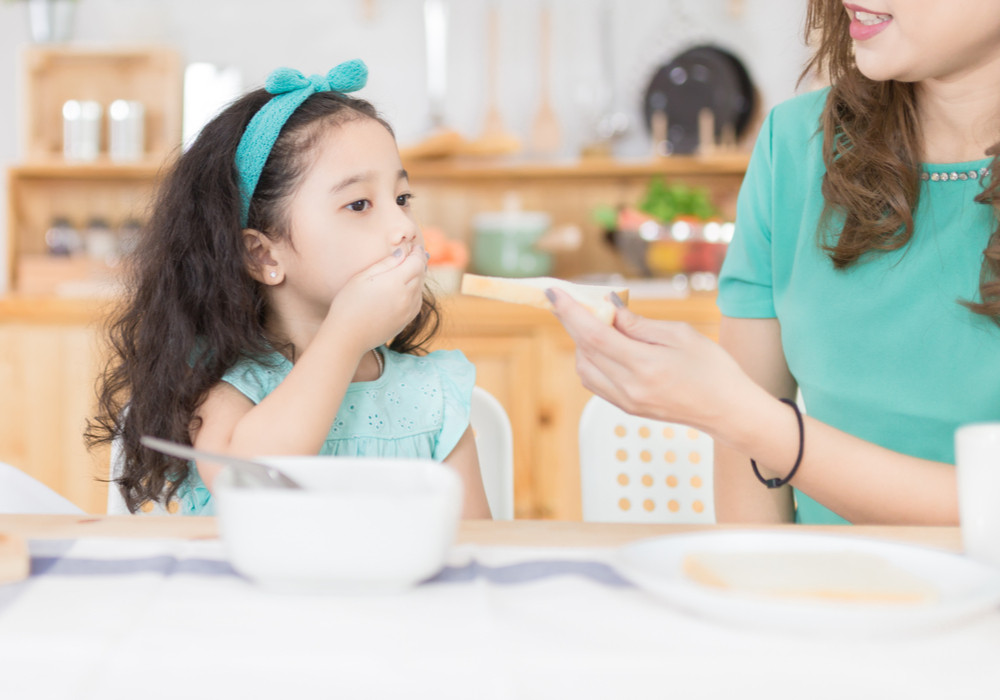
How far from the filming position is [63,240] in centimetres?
314

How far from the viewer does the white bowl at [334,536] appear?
1.87ft

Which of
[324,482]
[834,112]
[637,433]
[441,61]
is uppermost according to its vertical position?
[441,61]

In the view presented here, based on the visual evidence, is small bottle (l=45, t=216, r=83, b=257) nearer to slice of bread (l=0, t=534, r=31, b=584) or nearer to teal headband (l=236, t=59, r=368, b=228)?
teal headband (l=236, t=59, r=368, b=228)

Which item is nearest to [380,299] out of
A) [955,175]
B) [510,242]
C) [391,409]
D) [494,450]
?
[391,409]

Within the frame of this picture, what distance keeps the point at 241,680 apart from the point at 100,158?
3.04 m

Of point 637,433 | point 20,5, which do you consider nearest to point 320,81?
point 637,433

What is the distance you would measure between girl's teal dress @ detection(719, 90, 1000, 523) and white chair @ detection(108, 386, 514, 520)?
37cm

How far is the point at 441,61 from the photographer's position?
129 inches

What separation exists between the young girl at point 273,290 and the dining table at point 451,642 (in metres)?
0.44

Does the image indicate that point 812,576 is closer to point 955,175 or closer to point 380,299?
point 380,299

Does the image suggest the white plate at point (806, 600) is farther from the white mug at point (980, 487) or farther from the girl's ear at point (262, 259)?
the girl's ear at point (262, 259)

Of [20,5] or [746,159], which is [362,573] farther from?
[20,5]

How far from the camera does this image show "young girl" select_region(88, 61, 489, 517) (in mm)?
1082

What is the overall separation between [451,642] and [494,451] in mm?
776
